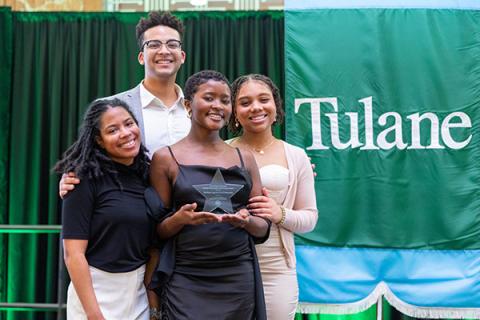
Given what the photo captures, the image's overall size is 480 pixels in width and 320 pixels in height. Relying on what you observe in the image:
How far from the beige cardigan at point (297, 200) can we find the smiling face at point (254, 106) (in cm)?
17

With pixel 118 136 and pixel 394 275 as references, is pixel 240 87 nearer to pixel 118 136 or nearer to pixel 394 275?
pixel 118 136

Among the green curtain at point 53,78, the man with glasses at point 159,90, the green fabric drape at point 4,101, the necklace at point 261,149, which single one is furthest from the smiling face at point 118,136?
the green fabric drape at point 4,101

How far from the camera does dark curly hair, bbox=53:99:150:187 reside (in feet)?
5.81

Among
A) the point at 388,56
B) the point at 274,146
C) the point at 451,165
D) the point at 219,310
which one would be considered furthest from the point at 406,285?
the point at 219,310

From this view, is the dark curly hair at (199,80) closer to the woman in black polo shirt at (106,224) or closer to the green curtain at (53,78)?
the woman in black polo shirt at (106,224)

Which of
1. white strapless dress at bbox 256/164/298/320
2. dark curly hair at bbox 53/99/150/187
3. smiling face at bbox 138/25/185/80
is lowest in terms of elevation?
white strapless dress at bbox 256/164/298/320

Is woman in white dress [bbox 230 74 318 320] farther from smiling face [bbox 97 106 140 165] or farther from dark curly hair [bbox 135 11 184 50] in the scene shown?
smiling face [bbox 97 106 140 165]

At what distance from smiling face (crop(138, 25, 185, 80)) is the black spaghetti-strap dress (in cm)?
65

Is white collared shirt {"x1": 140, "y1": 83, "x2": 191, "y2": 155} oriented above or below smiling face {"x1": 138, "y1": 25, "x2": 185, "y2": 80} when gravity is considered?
below

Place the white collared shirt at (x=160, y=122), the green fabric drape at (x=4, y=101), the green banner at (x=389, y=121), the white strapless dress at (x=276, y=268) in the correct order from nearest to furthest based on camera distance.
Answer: the white strapless dress at (x=276, y=268), the white collared shirt at (x=160, y=122), the green banner at (x=389, y=121), the green fabric drape at (x=4, y=101)

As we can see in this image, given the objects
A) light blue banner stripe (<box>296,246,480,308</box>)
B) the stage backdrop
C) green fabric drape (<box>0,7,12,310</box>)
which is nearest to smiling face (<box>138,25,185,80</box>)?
the stage backdrop

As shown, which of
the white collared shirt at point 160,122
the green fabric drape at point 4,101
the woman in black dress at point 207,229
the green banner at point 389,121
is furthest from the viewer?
the green fabric drape at point 4,101

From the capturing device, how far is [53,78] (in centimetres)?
404

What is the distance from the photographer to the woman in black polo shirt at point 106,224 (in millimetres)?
1710
